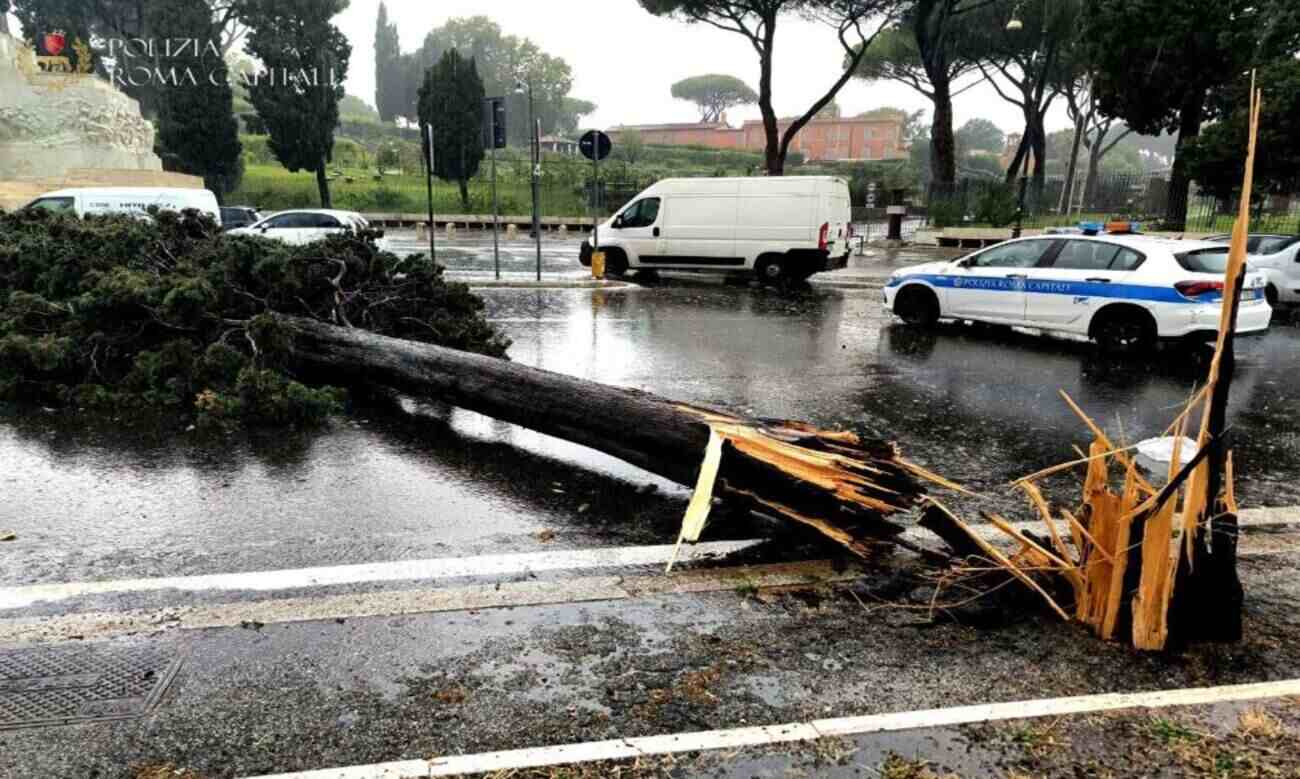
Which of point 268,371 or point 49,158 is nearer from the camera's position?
point 268,371

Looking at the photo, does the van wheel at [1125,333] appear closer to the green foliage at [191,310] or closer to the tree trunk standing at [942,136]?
the green foliage at [191,310]

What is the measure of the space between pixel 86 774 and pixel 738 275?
1705cm

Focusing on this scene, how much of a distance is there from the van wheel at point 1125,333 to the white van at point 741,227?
23.0 ft

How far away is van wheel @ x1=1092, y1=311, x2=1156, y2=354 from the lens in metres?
9.98

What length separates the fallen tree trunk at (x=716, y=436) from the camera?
4129mm

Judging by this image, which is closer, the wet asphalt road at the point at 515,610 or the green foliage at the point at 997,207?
the wet asphalt road at the point at 515,610

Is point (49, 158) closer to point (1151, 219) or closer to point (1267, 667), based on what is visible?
point (1267, 667)

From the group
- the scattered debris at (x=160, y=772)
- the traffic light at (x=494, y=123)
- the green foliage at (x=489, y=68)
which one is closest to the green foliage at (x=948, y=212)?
the traffic light at (x=494, y=123)

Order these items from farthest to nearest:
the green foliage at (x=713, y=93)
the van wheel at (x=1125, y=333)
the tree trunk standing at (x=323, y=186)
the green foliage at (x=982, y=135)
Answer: the green foliage at (x=982, y=135), the green foliage at (x=713, y=93), the tree trunk standing at (x=323, y=186), the van wheel at (x=1125, y=333)

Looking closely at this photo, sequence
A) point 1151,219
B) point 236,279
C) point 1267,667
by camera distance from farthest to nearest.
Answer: point 1151,219
point 236,279
point 1267,667

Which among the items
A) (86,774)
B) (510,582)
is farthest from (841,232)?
(86,774)

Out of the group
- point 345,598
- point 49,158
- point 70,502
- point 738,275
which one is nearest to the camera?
point 345,598

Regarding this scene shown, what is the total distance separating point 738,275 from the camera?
61.8 feet

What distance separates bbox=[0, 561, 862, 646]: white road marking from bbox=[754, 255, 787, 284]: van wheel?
13.4 meters
